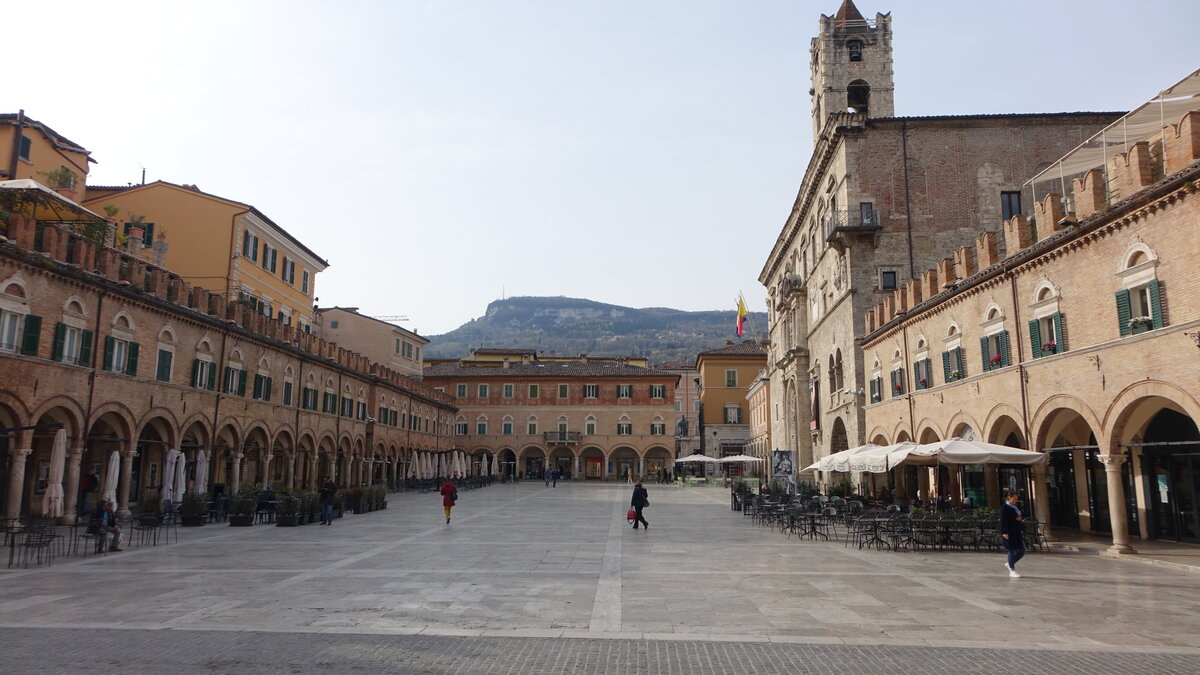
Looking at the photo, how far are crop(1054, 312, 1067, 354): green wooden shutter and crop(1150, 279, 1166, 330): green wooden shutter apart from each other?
2.89 metres

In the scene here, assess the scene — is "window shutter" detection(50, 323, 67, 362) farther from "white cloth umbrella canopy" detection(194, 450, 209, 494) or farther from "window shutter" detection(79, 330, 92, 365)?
"white cloth umbrella canopy" detection(194, 450, 209, 494)

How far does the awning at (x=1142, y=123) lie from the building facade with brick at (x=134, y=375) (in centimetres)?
2765

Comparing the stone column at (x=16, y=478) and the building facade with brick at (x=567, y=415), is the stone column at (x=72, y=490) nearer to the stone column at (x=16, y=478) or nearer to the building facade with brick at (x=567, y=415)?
the stone column at (x=16, y=478)

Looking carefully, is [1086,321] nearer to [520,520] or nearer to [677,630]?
[677,630]

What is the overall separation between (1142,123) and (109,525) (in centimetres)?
2805

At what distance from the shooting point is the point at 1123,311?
16344mm

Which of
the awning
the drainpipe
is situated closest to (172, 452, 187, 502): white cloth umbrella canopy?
the drainpipe

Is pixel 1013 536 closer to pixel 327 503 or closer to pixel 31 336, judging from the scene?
pixel 327 503

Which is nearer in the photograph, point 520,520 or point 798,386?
point 520,520

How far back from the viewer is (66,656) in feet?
27.7

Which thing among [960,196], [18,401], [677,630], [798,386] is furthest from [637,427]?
[677,630]

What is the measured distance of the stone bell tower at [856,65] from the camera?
43.3 meters

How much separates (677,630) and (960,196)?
3234cm

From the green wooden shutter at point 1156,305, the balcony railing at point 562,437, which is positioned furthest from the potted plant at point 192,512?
the balcony railing at point 562,437
